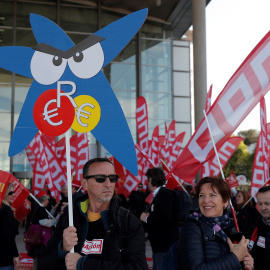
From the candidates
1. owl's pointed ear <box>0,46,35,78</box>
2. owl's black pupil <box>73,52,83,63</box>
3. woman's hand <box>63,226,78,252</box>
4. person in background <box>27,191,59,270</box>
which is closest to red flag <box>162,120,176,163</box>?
person in background <box>27,191,59,270</box>

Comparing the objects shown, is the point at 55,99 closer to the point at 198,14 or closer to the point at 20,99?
the point at 198,14

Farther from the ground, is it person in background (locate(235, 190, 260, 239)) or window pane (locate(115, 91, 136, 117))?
window pane (locate(115, 91, 136, 117))

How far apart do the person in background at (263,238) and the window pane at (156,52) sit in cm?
1757

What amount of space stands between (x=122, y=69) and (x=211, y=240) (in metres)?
18.4

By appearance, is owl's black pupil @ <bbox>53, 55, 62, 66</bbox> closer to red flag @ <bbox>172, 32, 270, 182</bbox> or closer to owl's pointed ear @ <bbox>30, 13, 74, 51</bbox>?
owl's pointed ear @ <bbox>30, 13, 74, 51</bbox>

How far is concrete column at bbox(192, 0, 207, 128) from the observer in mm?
14344

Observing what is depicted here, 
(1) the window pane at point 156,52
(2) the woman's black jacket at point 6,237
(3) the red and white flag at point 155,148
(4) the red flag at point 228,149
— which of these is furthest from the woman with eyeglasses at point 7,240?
(1) the window pane at point 156,52

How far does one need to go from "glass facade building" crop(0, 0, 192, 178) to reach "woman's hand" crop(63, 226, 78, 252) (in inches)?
668

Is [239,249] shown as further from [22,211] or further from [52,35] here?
[22,211]

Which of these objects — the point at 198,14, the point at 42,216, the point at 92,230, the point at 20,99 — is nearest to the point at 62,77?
the point at 92,230

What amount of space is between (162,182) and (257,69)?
5.81 feet

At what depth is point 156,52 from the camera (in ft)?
70.5

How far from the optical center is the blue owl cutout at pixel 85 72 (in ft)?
10.2

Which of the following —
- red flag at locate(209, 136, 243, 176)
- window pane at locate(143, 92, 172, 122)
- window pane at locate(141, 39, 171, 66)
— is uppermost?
window pane at locate(141, 39, 171, 66)
